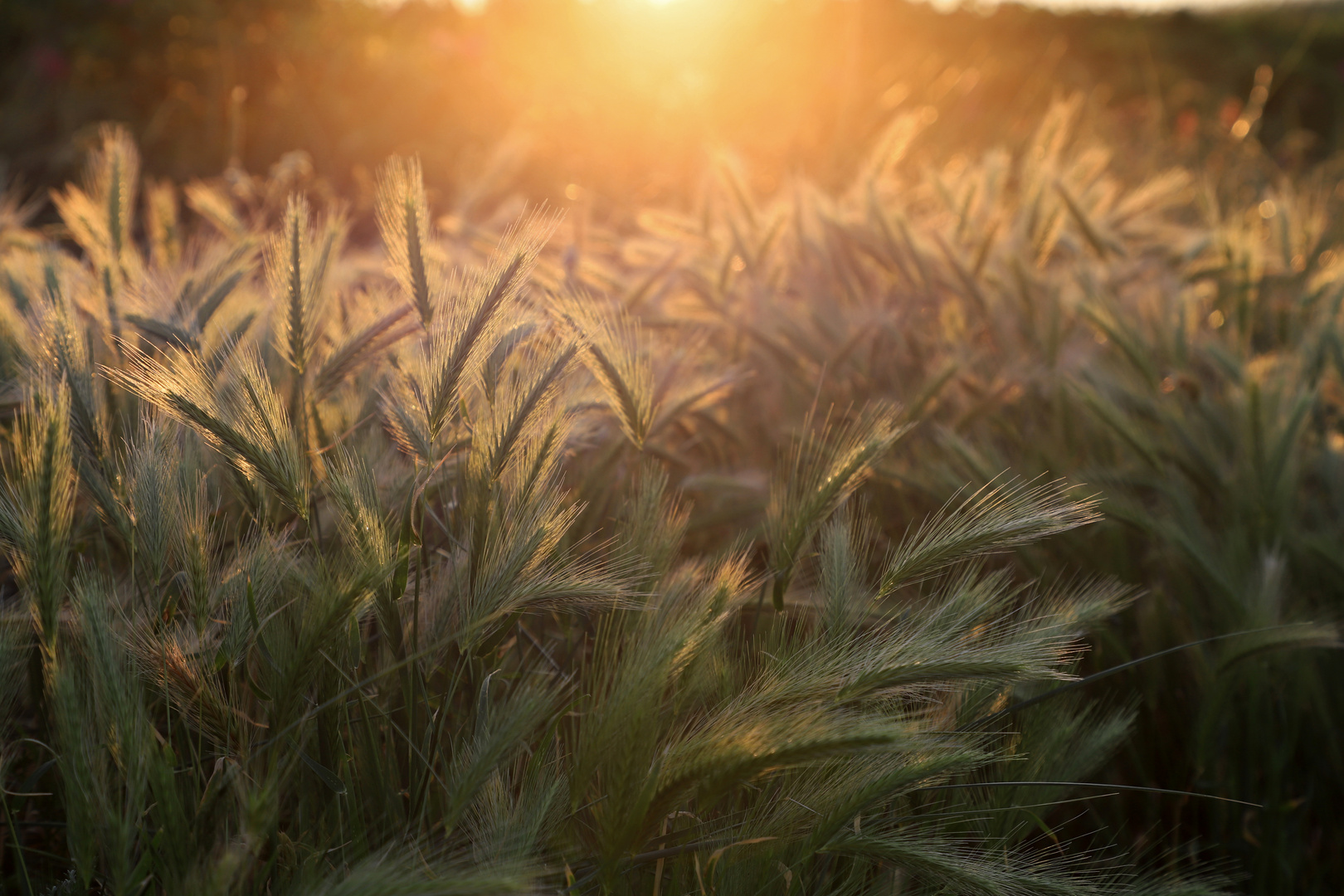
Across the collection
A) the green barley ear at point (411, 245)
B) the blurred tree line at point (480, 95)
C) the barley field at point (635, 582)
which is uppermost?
the blurred tree line at point (480, 95)

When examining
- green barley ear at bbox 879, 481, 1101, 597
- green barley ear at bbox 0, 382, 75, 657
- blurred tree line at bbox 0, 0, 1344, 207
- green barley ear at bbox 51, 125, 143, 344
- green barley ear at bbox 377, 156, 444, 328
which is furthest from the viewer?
blurred tree line at bbox 0, 0, 1344, 207

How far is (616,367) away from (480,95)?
5.14 meters

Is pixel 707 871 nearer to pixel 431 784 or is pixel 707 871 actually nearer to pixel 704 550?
pixel 431 784

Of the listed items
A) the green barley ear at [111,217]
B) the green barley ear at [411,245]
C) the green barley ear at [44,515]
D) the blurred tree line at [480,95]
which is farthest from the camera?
the blurred tree line at [480,95]

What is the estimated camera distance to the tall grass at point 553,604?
871 millimetres

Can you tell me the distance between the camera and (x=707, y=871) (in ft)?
3.09

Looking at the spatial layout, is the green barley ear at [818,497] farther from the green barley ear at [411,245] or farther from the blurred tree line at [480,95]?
the blurred tree line at [480,95]

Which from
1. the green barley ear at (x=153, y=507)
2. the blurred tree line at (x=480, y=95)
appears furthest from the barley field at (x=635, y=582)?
the blurred tree line at (x=480, y=95)

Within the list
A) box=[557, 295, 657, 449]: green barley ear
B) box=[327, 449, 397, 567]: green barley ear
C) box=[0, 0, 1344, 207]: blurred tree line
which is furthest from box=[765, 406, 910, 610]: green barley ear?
box=[0, 0, 1344, 207]: blurred tree line

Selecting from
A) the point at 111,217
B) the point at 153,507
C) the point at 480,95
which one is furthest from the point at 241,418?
the point at 480,95

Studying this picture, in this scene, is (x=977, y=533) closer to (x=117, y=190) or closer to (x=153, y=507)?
(x=153, y=507)

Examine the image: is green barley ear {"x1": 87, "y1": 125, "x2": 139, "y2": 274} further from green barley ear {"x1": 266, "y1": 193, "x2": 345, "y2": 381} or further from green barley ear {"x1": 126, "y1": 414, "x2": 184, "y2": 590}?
green barley ear {"x1": 126, "y1": 414, "x2": 184, "y2": 590}

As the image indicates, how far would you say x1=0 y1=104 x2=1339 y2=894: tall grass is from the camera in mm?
871

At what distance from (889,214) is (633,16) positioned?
18.5ft
